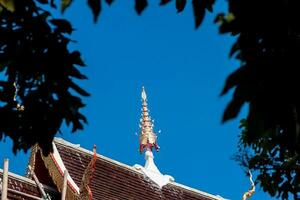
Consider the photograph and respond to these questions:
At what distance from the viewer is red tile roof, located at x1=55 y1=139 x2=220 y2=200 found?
1341cm

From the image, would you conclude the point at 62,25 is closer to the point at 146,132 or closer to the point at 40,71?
the point at 40,71

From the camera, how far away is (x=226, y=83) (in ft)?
9.39

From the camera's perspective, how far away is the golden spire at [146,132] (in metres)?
17.9

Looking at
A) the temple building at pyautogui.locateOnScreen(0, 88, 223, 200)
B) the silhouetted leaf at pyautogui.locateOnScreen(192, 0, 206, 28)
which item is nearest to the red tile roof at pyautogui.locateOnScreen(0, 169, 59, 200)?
the temple building at pyautogui.locateOnScreen(0, 88, 223, 200)

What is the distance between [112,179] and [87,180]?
2164 millimetres

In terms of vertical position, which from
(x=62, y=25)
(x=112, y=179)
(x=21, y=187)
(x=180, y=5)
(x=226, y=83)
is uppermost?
(x=112, y=179)

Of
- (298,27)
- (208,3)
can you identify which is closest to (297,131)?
(298,27)

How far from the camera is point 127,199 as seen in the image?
13.6m

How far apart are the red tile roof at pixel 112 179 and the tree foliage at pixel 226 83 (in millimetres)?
7768

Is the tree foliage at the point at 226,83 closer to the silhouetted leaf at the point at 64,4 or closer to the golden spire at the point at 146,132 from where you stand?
the silhouetted leaf at the point at 64,4

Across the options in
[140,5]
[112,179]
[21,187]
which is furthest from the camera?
[112,179]

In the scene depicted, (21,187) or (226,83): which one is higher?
(21,187)

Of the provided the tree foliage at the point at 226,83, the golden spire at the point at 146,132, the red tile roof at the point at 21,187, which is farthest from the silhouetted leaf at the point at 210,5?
the golden spire at the point at 146,132

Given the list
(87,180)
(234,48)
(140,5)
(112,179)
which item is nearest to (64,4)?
(140,5)
